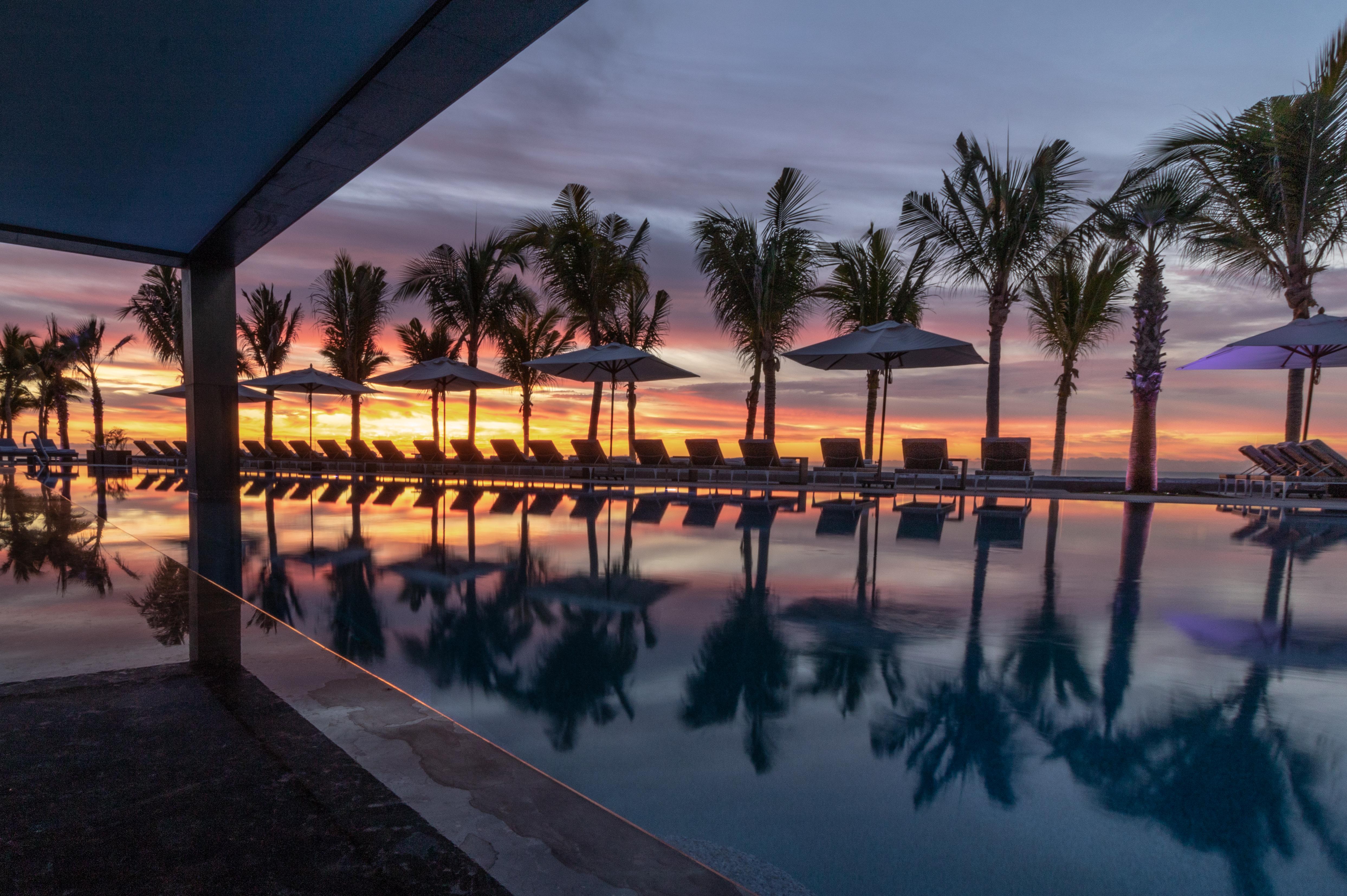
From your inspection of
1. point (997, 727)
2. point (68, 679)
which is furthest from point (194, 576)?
point (997, 727)

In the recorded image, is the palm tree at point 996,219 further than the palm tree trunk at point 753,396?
No

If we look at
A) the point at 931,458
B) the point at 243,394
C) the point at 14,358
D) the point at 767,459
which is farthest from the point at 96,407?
the point at 931,458

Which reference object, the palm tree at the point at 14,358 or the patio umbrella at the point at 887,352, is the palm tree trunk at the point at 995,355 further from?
the palm tree at the point at 14,358

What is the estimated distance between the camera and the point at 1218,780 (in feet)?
6.83

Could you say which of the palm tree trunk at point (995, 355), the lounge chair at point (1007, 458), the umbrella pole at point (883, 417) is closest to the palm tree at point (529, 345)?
the umbrella pole at point (883, 417)

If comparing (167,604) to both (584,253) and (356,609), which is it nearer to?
(356,609)

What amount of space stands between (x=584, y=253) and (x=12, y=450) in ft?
72.2

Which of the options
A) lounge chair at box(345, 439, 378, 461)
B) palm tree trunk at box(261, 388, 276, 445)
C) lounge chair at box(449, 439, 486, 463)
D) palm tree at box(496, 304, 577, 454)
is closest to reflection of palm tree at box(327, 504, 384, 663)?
lounge chair at box(449, 439, 486, 463)

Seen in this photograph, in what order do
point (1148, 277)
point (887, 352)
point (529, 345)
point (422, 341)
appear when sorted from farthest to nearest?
point (422, 341) → point (529, 345) → point (1148, 277) → point (887, 352)

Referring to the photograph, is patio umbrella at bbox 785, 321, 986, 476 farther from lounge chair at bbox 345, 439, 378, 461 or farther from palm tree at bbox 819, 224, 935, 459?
lounge chair at bbox 345, 439, 378, 461

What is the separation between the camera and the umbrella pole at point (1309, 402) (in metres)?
13.3

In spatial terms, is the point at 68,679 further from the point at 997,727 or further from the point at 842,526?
the point at 842,526

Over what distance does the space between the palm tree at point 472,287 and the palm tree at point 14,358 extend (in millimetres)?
25227

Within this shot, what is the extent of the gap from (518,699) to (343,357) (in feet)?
78.7
